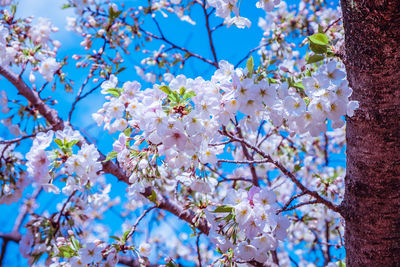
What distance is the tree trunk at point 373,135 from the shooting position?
1037mm

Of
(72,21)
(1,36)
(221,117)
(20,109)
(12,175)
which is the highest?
(72,21)

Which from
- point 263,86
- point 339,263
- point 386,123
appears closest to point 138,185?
Result: point 263,86

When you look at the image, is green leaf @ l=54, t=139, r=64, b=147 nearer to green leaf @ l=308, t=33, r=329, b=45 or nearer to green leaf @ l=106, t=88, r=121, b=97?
green leaf @ l=106, t=88, r=121, b=97

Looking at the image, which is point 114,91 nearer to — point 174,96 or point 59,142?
point 59,142

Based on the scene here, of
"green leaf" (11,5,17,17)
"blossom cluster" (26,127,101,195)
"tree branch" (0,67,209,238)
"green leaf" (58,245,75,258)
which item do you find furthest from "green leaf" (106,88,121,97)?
"green leaf" (11,5,17,17)

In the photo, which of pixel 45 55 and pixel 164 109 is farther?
pixel 45 55

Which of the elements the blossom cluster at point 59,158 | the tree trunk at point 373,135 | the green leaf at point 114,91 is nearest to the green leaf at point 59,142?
the blossom cluster at point 59,158

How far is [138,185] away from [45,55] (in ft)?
4.18

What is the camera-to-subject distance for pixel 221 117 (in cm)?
104

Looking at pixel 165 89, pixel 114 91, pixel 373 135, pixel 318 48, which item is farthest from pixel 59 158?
pixel 373 135

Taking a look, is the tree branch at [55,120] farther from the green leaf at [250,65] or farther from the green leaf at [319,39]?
the green leaf at [319,39]

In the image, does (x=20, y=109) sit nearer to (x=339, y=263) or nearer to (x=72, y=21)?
(x=72, y=21)

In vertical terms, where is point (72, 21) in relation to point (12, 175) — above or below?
above

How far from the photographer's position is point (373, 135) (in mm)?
1153
